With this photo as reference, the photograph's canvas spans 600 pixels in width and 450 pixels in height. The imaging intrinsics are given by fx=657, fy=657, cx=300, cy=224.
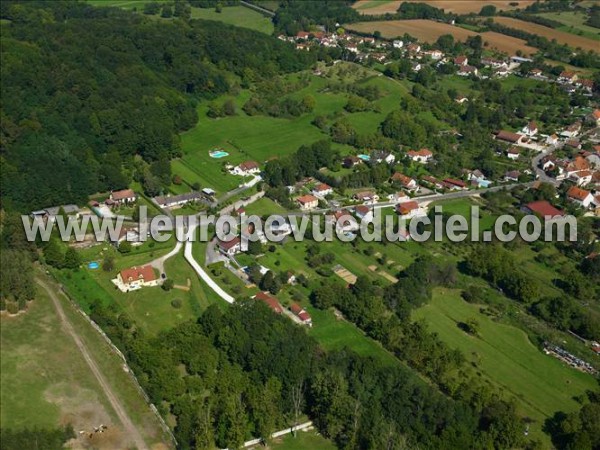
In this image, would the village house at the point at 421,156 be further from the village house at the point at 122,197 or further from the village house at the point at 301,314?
the village house at the point at 301,314

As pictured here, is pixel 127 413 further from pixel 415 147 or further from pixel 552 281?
pixel 415 147

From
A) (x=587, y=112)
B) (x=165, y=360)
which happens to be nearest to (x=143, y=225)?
(x=165, y=360)

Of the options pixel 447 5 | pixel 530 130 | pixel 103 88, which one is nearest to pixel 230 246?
pixel 103 88

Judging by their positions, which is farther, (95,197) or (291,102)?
(291,102)

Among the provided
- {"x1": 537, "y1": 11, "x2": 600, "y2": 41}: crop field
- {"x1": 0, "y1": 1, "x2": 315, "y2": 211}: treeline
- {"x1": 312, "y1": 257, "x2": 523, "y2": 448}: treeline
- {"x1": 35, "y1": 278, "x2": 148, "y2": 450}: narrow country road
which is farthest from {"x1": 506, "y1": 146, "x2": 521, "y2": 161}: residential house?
{"x1": 35, "y1": 278, "x2": 148, "y2": 450}: narrow country road

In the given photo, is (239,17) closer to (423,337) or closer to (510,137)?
(510,137)

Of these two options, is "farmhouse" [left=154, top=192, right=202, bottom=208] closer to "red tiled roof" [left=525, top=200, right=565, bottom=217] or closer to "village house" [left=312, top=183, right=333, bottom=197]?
"village house" [left=312, top=183, right=333, bottom=197]
